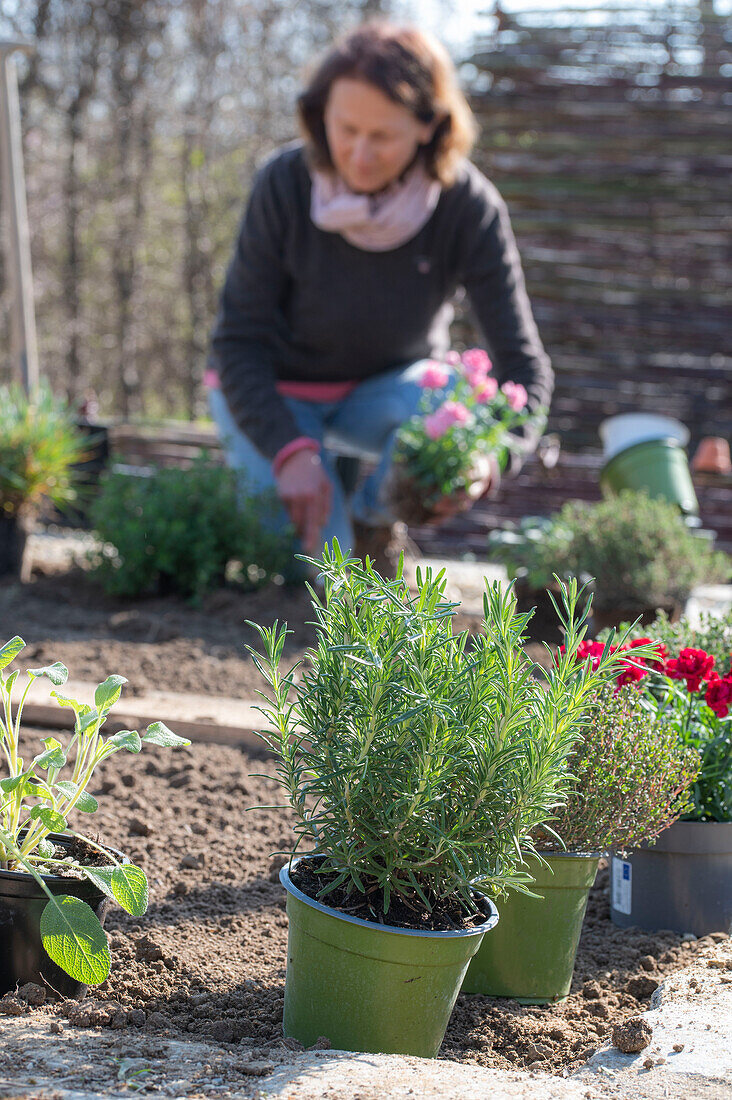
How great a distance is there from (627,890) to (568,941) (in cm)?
27

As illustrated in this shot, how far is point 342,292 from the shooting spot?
11.7 ft

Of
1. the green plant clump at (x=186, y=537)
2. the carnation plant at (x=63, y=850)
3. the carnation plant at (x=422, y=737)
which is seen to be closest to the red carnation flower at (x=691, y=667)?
the carnation plant at (x=422, y=737)

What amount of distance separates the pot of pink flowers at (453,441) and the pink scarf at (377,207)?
46cm

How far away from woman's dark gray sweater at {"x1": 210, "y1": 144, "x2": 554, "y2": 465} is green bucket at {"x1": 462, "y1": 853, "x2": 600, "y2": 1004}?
2.22 meters

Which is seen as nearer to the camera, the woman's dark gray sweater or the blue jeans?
the woman's dark gray sweater

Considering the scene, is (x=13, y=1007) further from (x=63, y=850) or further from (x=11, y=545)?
(x=11, y=545)

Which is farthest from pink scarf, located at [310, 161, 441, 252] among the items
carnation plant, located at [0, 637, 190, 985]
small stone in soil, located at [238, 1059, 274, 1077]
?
small stone in soil, located at [238, 1059, 274, 1077]

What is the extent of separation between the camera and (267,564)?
3.42m

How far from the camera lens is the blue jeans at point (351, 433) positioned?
141 inches

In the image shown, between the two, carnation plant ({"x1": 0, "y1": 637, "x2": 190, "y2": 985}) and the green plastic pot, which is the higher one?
carnation plant ({"x1": 0, "y1": 637, "x2": 190, "y2": 985})

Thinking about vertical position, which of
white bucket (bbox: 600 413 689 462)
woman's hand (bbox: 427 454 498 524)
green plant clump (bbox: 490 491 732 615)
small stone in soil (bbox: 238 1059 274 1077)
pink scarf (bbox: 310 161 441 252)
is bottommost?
small stone in soil (bbox: 238 1059 274 1077)

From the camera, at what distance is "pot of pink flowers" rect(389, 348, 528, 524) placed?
3.28m

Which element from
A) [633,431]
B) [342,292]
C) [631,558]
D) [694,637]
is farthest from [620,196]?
[694,637]

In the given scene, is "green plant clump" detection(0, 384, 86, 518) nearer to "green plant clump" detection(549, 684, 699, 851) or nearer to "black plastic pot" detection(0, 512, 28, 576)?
"black plastic pot" detection(0, 512, 28, 576)
